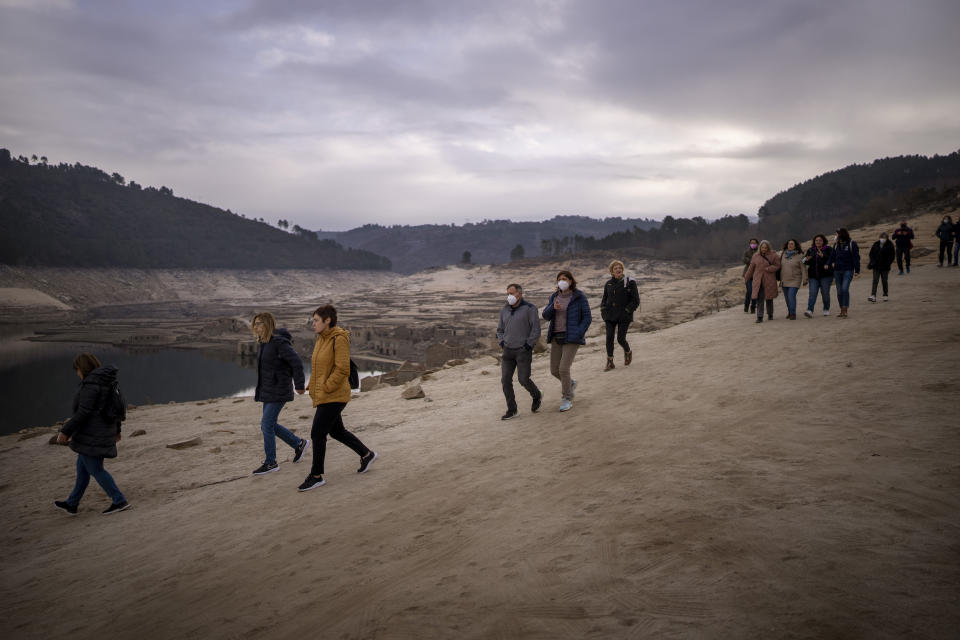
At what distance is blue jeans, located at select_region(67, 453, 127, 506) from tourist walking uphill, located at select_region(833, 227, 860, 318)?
41.6 ft

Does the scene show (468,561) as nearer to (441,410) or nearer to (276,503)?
(276,503)

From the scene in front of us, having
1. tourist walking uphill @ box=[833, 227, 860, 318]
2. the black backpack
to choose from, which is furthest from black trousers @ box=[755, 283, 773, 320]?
the black backpack

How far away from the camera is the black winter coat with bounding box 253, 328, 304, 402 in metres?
5.94

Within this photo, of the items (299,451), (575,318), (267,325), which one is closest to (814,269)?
(575,318)

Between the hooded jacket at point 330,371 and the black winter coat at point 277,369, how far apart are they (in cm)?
87

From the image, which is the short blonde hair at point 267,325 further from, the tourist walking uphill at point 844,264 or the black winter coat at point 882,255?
the black winter coat at point 882,255

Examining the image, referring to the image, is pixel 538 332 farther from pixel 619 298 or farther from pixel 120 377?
pixel 120 377

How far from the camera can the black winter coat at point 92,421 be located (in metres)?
5.18

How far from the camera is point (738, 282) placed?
1007 inches

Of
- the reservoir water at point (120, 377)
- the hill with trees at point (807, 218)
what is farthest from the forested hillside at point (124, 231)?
the hill with trees at point (807, 218)

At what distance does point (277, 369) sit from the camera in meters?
6.00

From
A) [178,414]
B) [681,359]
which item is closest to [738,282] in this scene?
[681,359]

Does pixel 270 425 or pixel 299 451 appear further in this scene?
pixel 299 451

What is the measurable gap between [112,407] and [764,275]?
40.8 ft
